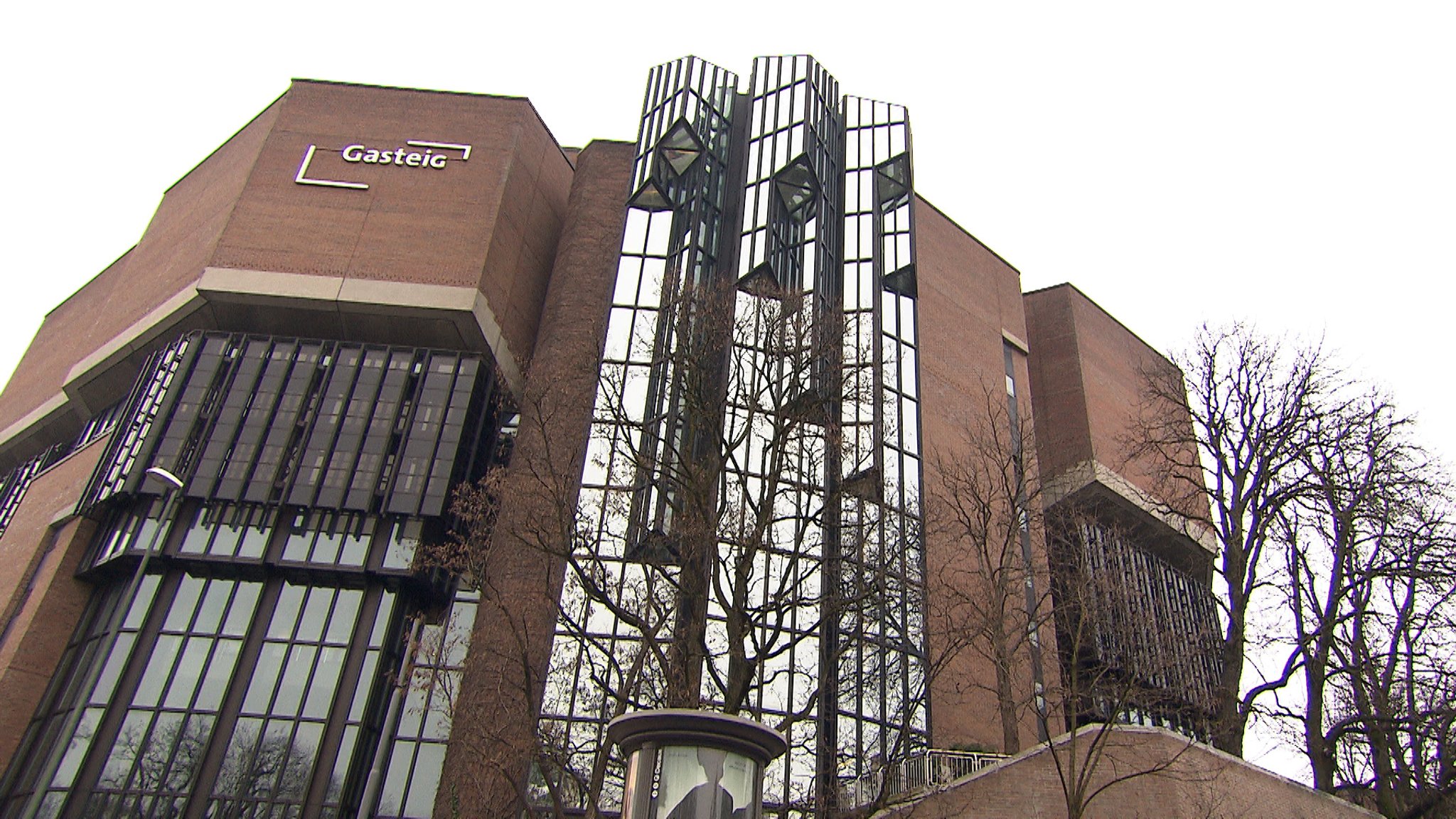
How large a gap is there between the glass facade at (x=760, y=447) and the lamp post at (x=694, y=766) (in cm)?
508

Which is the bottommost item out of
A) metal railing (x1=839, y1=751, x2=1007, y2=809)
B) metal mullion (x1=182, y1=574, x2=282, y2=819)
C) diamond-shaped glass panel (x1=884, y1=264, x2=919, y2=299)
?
metal railing (x1=839, y1=751, x2=1007, y2=809)

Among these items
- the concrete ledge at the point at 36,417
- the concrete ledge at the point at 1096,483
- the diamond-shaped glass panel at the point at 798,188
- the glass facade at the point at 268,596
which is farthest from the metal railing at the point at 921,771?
the concrete ledge at the point at 36,417

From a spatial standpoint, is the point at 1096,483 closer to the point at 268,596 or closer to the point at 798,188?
the point at 798,188

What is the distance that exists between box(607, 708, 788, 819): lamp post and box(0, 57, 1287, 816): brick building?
954 centimetres

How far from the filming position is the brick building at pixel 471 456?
24.8m

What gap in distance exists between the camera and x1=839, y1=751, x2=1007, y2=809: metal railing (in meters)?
20.1

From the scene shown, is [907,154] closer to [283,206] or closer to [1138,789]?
[283,206]

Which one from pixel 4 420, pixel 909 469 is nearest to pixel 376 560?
pixel 909 469

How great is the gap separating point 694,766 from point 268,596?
82.1ft

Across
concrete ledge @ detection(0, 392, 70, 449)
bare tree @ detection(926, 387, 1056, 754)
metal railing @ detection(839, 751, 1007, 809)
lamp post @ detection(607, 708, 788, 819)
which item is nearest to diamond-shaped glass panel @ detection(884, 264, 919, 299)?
bare tree @ detection(926, 387, 1056, 754)

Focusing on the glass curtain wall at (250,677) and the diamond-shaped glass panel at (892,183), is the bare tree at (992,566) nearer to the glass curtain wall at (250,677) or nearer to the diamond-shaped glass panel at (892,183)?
the diamond-shaped glass panel at (892,183)

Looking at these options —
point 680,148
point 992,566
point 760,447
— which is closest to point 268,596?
point 760,447

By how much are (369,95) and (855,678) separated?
26.8 meters

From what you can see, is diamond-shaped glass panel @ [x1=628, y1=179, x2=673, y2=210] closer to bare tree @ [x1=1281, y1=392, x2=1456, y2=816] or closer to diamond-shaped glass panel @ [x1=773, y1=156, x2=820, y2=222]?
diamond-shaped glass panel @ [x1=773, y1=156, x2=820, y2=222]
